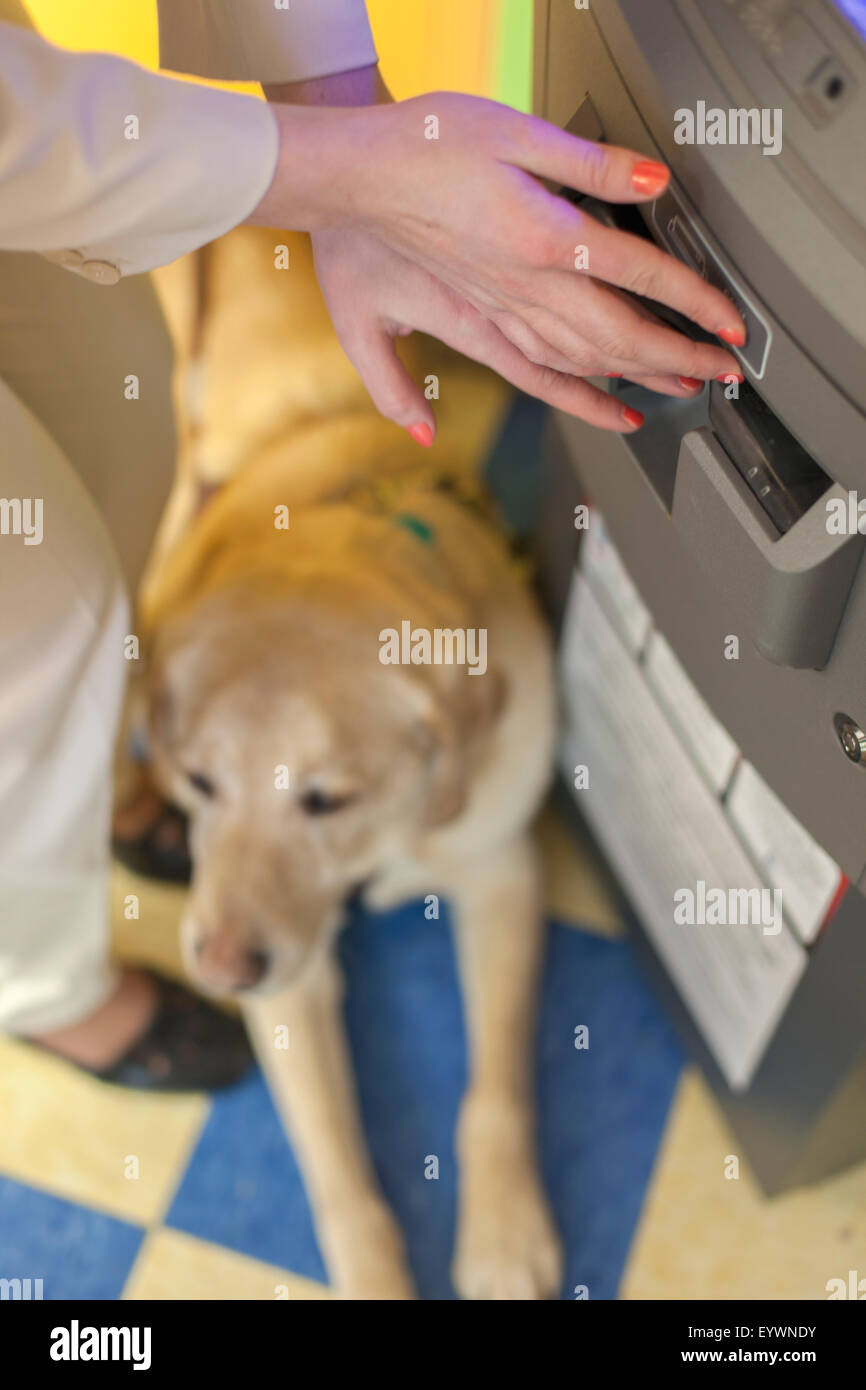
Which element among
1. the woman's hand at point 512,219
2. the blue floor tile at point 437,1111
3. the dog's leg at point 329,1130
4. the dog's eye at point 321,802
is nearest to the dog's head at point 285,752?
the dog's eye at point 321,802

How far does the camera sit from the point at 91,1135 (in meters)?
1.09

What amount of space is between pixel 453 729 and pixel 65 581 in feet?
1.24

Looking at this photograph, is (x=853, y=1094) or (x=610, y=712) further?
(x=610, y=712)

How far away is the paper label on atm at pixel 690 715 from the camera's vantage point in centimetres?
83

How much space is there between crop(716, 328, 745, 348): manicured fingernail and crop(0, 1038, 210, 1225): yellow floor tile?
927mm

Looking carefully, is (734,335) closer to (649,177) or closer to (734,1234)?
(649,177)

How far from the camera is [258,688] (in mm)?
902

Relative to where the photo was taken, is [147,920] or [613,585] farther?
[147,920]

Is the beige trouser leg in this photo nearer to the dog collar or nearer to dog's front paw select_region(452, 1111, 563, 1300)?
the dog collar

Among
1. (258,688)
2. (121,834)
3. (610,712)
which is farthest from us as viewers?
(121,834)


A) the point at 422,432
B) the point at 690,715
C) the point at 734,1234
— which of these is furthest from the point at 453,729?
the point at 734,1234

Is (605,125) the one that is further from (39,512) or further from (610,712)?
(610,712)
